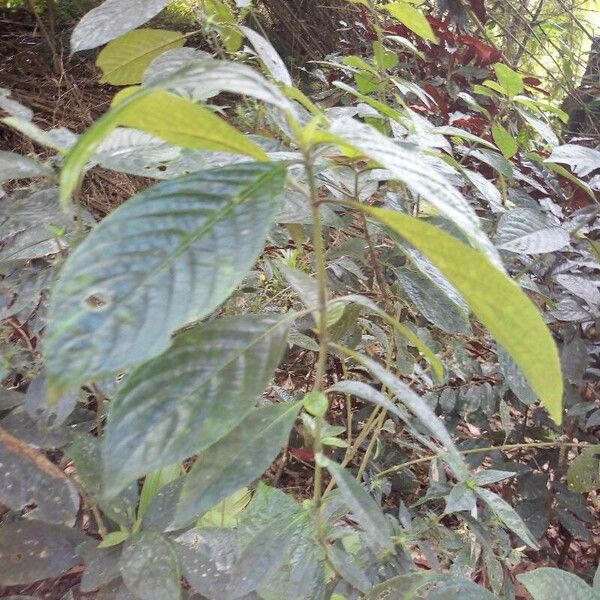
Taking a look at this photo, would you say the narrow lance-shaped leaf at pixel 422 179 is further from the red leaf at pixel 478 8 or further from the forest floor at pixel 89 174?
the red leaf at pixel 478 8

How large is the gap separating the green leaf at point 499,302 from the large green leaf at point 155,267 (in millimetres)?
88

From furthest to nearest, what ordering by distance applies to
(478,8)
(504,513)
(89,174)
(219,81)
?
(89,174), (478,8), (504,513), (219,81)

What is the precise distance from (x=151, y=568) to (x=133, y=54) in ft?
2.20

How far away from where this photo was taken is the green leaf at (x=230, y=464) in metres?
0.39

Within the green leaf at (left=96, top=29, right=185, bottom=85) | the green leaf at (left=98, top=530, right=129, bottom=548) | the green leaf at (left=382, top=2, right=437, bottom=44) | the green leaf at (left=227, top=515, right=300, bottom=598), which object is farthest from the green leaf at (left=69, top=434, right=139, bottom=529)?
the green leaf at (left=382, top=2, right=437, bottom=44)

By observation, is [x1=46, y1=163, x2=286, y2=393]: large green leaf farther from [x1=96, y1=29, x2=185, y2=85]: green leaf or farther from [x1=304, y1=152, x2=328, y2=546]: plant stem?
[x1=96, y1=29, x2=185, y2=85]: green leaf

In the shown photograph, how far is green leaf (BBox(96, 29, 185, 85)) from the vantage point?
2.62 feet

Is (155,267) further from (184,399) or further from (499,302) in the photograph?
(499,302)

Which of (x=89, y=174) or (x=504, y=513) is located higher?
(x=504, y=513)

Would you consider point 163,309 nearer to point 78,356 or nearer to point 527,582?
point 78,356

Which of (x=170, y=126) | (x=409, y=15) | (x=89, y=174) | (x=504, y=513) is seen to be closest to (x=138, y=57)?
(x=409, y=15)

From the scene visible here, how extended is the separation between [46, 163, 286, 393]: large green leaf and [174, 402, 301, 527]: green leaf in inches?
5.8

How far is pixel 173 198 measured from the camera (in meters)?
0.33

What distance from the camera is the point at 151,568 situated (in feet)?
1.71
